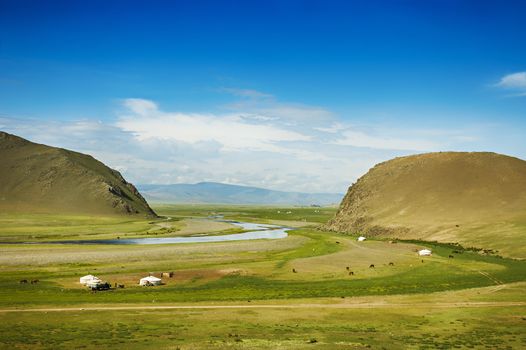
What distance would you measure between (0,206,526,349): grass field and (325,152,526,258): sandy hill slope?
26982mm

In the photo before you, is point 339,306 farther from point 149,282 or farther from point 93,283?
point 93,283

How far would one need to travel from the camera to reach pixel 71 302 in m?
50.2

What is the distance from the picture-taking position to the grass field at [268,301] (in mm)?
36281

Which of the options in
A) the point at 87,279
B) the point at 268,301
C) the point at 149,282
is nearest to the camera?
the point at 268,301

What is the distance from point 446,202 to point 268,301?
11891cm

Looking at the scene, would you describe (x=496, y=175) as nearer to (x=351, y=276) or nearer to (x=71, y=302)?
(x=351, y=276)

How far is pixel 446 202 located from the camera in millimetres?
155250

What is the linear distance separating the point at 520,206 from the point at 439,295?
98960mm

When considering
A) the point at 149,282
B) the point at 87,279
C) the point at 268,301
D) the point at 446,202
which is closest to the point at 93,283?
the point at 87,279

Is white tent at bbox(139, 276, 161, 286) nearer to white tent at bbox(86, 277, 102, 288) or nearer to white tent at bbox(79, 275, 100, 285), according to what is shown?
white tent at bbox(79, 275, 100, 285)

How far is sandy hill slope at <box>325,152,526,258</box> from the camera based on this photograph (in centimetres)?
12112

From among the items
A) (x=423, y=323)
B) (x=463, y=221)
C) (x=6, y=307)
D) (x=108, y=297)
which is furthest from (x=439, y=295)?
(x=463, y=221)

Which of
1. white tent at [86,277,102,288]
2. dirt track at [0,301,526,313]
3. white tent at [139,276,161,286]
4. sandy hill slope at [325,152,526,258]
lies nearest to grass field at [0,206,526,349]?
dirt track at [0,301,526,313]

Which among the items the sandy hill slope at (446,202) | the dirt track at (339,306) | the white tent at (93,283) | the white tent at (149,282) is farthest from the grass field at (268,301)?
the sandy hill slope at (446,202)
